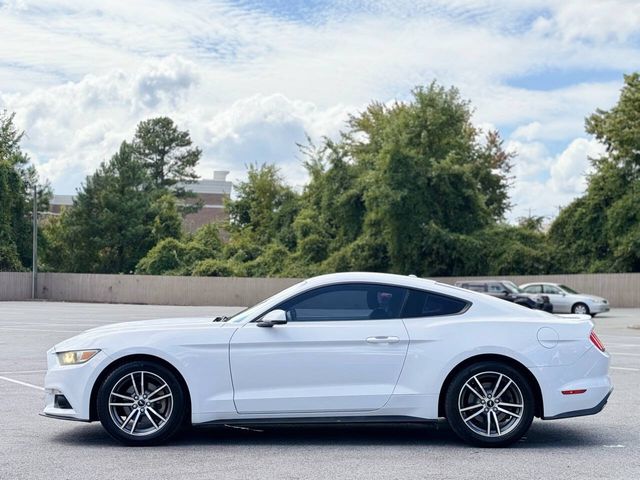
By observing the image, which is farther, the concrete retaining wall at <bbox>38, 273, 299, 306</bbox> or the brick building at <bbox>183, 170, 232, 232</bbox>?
the brick building at <bbox>183, 170, 232, 232</bbox>

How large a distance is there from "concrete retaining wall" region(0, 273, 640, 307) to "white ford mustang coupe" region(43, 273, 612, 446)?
4149 cm

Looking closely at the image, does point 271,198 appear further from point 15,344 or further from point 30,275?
point 15,344

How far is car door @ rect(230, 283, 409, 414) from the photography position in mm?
7848

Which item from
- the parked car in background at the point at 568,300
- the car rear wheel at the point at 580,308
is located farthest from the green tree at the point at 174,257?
the car rear wheel at the point at 580,308

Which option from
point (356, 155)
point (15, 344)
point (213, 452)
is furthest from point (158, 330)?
point (356, 155)

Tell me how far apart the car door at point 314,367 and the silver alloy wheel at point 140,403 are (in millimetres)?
617

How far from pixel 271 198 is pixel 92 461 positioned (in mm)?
66061

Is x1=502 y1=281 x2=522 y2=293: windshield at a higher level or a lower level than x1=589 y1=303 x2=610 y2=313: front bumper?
higher

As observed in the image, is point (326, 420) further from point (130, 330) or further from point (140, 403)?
point (130, 330)

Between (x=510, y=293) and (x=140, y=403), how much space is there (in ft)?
94.2

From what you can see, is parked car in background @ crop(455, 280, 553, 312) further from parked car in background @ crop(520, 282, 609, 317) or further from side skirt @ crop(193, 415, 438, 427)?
side skirt @ crop(193, 415, 438, 427)

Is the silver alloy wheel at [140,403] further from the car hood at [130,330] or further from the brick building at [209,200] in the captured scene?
the brick building at [209,200]

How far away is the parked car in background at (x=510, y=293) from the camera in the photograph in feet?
113

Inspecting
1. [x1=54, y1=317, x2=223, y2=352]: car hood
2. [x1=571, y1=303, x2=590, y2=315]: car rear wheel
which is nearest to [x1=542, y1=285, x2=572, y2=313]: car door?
[x1=571, y1=303, x2=590, y2=315]: car rear wheel
